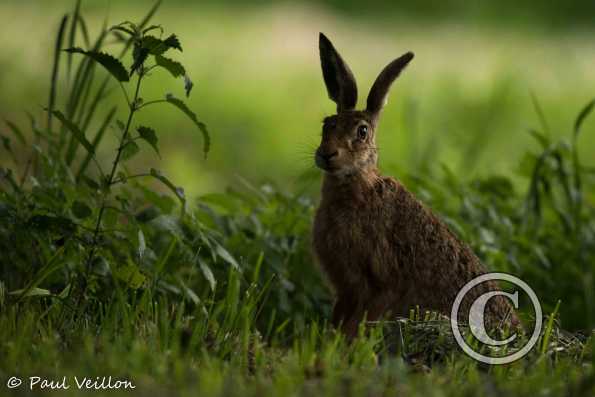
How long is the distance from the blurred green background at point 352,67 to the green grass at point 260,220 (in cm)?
3

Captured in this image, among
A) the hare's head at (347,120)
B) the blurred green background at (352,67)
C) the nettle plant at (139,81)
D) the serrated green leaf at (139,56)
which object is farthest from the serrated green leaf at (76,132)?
the blurred green background at (352,67)

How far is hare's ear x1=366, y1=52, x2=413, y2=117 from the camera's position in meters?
4.43

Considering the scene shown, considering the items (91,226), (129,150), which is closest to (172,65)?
(129,150)

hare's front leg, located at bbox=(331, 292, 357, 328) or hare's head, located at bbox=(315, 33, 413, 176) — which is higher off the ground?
Answer: hare's head, located at bbox=(315, 33, 413, 176)

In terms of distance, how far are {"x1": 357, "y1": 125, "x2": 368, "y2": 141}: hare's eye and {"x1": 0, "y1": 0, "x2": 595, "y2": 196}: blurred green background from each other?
1.50 metres

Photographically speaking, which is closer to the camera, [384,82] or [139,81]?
[139,81]

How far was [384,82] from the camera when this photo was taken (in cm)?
449

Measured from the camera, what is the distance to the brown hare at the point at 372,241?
4.36 meters

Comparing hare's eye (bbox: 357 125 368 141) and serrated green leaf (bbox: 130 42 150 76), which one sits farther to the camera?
hare's eye (bbox: 357 125 368 141)

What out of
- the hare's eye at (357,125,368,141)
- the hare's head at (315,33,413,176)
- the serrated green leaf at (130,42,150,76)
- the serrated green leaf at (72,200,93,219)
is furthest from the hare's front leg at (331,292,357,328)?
the serrated green leaf at (130,42,150,76)

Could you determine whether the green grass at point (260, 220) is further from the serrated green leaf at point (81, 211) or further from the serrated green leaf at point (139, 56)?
the serrated green leaf at point (139, 56)

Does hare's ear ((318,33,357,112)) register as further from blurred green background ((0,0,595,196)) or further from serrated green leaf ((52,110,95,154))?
blurred green background ((0,0,595,196))

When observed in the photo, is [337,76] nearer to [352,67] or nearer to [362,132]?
[362,132]

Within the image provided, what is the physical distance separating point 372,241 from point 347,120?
1.68 ft
